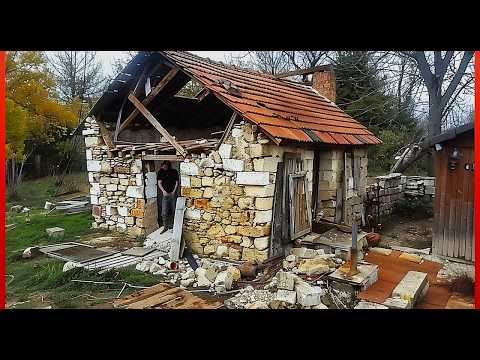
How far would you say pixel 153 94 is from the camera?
24.4 ft

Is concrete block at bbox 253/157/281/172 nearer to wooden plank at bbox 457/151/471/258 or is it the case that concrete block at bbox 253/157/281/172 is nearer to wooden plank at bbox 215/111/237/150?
wooden plank at bbox 215/111/237/150

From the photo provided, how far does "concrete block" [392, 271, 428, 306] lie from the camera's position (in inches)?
182

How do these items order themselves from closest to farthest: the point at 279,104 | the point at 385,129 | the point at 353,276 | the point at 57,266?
the point at 353,276 < the point at 57,266 < the point at 279,104 < the point at 385,129

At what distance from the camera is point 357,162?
926cm

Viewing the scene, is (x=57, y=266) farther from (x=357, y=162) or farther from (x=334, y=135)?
(x=357, y=162)

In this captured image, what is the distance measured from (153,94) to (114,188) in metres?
2.35

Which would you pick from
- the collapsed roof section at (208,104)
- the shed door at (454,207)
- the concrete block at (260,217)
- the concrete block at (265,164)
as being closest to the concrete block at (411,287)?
the shed door at (454,207)

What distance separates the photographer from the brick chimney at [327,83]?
10.9 metres

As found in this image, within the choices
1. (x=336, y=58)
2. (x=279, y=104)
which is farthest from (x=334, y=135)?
(x=336, y=58)

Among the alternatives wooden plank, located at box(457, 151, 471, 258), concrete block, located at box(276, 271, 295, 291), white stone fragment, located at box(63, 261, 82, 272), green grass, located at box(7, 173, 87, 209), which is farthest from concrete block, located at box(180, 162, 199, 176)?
green grass, located at box(7, 173, 87, 209)

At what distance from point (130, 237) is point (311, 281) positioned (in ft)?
14.1

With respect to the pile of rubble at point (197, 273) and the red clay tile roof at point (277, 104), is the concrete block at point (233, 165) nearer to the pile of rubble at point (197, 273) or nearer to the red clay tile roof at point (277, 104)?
the red clay tile roof at point (277, 104)

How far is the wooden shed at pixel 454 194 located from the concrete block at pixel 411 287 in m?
1.53

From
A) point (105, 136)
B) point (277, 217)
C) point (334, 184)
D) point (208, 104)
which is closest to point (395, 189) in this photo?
point (334, 184)
